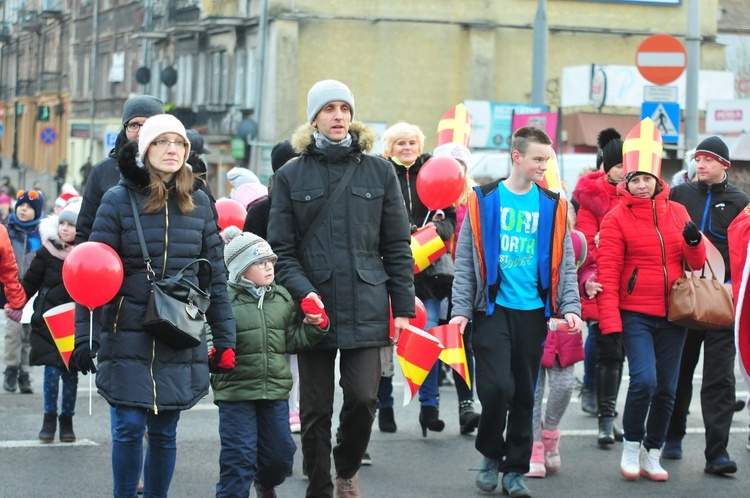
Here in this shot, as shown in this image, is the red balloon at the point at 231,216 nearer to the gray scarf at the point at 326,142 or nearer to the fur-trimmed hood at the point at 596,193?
the fur-trimmed hood at the point at 596,193

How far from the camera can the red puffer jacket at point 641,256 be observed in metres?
8.29

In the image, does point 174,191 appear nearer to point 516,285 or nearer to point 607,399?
point 516,285

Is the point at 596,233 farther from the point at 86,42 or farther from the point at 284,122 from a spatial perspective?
the point at 86,42

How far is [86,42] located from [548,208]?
58766 mm

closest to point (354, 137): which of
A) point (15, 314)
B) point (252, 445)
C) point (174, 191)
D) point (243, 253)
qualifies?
point (243, 253)

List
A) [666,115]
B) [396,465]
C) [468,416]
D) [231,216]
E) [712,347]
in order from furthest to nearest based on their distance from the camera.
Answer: [666,115] → [468,416] → [231,216] → [712,347] → [396,465]

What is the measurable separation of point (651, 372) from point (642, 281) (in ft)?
1.78

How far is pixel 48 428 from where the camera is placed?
9320mm

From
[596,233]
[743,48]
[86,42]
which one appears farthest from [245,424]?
[86,42]

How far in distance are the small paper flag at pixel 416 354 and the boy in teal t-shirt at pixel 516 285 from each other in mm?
208

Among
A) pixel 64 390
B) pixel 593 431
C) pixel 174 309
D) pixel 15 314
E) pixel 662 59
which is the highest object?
pixel 662 59

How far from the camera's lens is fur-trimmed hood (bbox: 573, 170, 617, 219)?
31.4 feet

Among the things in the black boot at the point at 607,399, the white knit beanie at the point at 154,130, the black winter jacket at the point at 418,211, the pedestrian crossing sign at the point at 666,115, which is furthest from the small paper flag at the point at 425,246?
the pedestrian crossing sign at the point at 666,115

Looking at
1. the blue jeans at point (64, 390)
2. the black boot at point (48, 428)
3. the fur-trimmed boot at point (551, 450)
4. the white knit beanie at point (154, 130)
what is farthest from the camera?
the black boot at point (48, 428)
